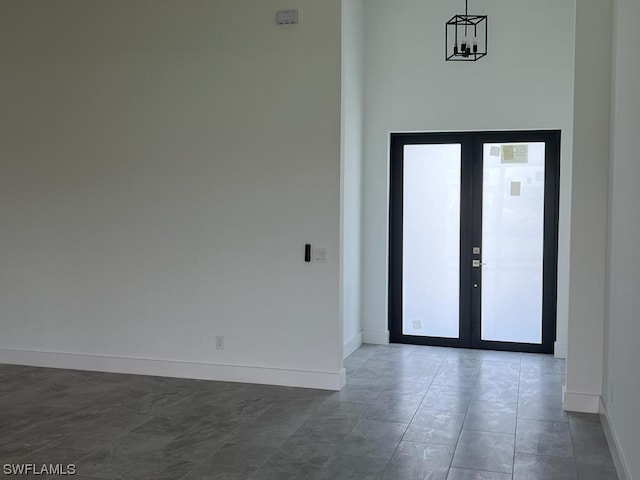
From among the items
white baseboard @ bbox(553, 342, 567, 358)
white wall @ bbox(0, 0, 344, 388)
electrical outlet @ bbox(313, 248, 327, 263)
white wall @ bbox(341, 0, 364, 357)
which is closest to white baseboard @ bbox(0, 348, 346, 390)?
white wall @ bbox(0, 0, 344, 388)

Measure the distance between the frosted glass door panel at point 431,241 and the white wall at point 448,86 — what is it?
0.26 m

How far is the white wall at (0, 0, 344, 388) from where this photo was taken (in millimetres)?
5379

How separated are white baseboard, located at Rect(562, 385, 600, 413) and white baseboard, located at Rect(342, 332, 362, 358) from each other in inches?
89.1

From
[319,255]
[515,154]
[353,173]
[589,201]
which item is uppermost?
[515,154]

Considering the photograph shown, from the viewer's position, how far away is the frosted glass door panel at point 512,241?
6.82m

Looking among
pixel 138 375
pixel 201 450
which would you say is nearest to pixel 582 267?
pixel 201 450

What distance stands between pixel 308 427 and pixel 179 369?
1.68 meters

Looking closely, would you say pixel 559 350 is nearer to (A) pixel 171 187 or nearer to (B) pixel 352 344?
(B) pixel 352 344

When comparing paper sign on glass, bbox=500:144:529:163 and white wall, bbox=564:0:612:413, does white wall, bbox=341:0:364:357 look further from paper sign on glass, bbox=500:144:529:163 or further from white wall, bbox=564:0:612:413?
white wall, bbox=564:0:612:413

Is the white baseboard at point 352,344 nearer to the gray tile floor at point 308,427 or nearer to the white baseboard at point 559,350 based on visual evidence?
the gray tile floor at point 308,427


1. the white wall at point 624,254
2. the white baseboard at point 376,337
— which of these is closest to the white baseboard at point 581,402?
the white wall at point 624,254

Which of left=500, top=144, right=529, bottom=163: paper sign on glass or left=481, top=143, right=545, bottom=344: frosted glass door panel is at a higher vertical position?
left=500, top=144, right=529, bottom=163: paper sign on glass

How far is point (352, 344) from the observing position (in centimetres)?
679

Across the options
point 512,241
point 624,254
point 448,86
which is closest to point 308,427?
point 624,254
